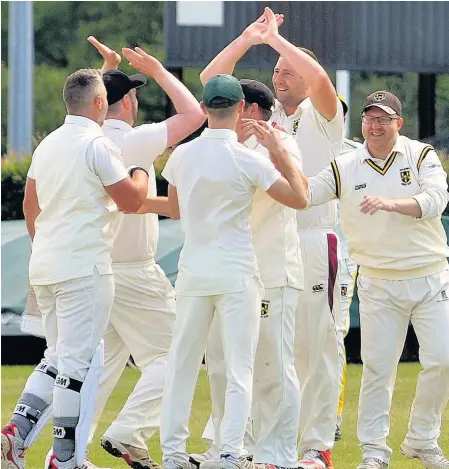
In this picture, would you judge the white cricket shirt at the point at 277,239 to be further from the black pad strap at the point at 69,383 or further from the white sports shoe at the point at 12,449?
the white sports shoe at the point at 12,449

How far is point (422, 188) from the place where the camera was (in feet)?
25.0

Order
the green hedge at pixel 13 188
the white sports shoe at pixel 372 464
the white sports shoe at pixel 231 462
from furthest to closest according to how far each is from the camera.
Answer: the green hedge at pixel 13 188 → the white sports shoe at pixel 372 464 → the white sports shoe at pixel 231 462

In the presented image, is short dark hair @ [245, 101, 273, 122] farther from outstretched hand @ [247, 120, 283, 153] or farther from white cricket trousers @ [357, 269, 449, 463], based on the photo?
white cricket trousers @ [357, 269, 449, 463]

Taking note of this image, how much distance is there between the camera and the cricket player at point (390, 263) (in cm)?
766

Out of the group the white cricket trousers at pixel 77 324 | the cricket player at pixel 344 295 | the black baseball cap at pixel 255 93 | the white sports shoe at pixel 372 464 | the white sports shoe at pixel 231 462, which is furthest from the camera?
the cricket player at pixel 344 295

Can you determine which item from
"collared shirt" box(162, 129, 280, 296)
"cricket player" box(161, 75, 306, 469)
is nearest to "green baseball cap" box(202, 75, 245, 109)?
"cricket player" box(161, 75, 306, 469)

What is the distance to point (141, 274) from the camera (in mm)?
7820

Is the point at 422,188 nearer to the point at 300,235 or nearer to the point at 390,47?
the point at 300,235

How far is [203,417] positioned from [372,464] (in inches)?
99.4

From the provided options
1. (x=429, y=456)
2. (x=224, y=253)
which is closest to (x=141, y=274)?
(x=224, y=253)

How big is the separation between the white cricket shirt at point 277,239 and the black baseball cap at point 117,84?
92 cm

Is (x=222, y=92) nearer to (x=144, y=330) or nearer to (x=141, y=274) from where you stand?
(x=141, y=274)

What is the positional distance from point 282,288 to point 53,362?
130 centimetres

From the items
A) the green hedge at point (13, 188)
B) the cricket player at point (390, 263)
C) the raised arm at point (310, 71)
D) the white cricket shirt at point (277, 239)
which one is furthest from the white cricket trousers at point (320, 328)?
the green hedge at point (13, 188)
